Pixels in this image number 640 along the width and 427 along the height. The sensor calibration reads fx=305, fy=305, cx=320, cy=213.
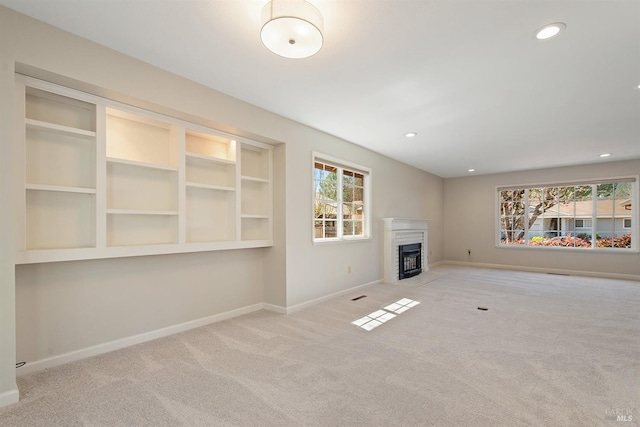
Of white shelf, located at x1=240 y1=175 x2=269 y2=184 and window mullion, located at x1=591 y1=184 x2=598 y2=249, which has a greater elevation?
white shelf, located at x1=240 y1=175 x2=269 y2=184

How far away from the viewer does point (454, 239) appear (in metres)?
8.66

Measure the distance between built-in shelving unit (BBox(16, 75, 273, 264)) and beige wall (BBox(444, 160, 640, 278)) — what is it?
6652 mm

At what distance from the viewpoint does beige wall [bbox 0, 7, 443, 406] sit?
2047mm

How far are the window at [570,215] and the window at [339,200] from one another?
14.9 ft

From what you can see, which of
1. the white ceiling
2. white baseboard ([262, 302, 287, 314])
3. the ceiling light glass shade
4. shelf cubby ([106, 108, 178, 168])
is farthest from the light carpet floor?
the white ceiling

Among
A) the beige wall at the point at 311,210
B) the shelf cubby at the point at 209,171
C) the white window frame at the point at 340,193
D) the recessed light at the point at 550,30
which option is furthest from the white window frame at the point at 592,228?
the shelf cubby at the point at 209,171

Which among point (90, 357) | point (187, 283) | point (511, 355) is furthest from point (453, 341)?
point (90, 357)

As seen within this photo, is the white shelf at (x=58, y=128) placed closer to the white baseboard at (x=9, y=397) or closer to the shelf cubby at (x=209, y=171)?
the shelf cubby at (x=209, y=171)

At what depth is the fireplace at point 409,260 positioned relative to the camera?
615cm

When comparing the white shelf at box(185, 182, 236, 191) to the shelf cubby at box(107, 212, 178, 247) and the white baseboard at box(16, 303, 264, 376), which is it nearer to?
the shelf cubby at box(107, 212, 178, 247)

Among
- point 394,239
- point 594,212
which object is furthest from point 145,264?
point 594,212

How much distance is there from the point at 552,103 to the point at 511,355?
2794mm

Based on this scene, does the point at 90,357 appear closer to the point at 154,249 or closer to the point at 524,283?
the point at 154,249

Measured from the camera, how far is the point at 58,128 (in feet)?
7.85
